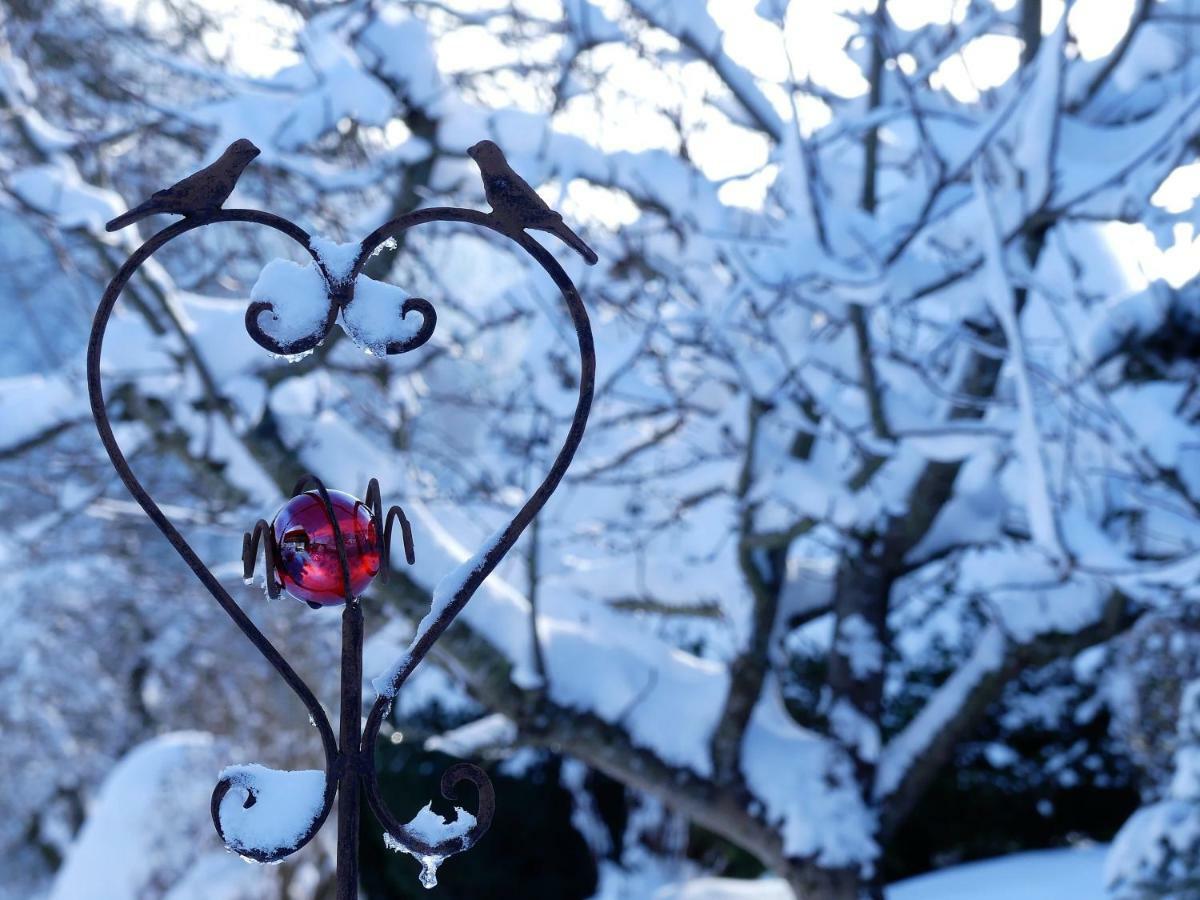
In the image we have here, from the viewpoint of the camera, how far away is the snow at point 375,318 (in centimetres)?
99

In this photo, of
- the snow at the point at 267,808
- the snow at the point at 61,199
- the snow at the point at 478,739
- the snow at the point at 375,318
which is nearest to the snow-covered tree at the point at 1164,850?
the snow at the point at 478,739

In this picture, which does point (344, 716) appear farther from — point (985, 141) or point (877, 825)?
point (877, 825)

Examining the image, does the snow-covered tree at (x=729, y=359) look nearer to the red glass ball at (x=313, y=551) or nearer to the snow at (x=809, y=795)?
the snow at (x=809, y=795)

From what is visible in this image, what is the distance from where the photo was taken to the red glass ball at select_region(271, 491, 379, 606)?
1.01 m

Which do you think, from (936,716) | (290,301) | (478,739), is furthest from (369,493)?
(936,716)

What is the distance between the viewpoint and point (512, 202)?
3.32 feet

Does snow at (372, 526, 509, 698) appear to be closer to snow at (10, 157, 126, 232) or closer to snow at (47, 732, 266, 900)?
snow at (10, 157, 126, 232)

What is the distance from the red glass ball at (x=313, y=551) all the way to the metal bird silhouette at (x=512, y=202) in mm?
303

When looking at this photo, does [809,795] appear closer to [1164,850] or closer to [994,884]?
[1164,850]

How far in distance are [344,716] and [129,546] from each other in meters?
8.14

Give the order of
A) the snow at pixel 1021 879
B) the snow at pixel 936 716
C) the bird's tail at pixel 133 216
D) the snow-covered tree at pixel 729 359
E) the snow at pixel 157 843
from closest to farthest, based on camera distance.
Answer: the bird's tail at pixel 133 216
the snow-covered tree at pixel 729 359
the snow at pixel 936 716
the snow at pixel 1021 879
the snow at pixel 157 843

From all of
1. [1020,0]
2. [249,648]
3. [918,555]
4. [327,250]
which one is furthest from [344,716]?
[249,648]

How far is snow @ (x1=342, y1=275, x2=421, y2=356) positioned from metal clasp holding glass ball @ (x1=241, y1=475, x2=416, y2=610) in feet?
0.42

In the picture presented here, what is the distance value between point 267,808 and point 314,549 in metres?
0.23
